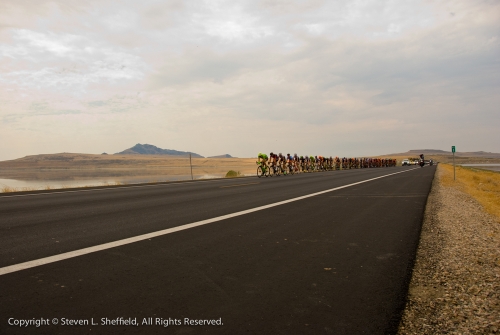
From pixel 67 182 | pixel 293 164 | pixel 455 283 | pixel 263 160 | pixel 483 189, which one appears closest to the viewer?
pixel 455 283

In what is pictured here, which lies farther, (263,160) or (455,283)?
(263,160)

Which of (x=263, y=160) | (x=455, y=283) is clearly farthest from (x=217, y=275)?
(x=263, y=160)

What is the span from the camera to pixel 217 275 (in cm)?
403

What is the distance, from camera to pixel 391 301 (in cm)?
339

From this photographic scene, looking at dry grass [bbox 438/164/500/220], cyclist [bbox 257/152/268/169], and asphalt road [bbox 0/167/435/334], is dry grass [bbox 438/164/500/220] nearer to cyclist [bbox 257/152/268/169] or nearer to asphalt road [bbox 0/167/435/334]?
asphalt road [bbox 0/167/435/334]

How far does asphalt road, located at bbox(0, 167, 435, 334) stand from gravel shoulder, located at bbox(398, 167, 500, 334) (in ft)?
0.57

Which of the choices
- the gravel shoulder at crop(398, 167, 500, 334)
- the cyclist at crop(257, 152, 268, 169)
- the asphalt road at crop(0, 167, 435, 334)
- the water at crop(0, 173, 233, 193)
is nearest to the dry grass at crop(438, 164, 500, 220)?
the gravel shoulder at crop(398, 167, 500, 334)

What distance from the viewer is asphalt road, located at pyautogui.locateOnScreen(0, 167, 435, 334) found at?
299 cm

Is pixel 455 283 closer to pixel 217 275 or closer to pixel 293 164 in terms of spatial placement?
pixel 217 275

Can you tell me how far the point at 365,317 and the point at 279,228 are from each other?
3.69 m

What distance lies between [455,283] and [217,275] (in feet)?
8.47

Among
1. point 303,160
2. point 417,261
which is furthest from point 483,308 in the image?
point 303,160

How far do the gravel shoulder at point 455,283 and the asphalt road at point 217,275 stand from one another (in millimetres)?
173

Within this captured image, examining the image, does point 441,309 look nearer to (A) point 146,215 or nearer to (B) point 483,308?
(B) point 483,308
